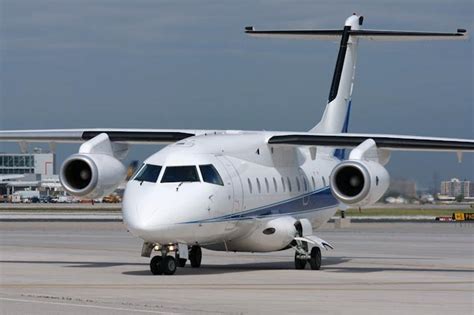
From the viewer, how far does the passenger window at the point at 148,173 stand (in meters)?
24.2

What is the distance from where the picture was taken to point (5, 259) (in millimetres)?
29672

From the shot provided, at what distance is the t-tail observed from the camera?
106ft

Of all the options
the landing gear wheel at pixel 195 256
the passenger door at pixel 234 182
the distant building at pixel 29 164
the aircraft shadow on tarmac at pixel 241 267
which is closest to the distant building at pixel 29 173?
the distant building at pixel 29 164

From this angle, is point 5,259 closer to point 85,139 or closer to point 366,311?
point 85,139

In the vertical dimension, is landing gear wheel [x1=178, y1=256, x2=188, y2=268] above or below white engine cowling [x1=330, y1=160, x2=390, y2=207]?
below

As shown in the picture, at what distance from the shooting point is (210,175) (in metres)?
24.6

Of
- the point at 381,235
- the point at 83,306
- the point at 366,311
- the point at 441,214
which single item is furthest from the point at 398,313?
the point at 441,214

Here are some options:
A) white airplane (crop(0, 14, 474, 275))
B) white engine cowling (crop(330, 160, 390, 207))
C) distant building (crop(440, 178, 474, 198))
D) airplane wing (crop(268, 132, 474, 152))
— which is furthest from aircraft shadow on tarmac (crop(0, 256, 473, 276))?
distant building (crop(440, 178, 474, 198))

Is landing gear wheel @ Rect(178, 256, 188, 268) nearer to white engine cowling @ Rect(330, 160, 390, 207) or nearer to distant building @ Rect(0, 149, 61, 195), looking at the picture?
white engine cowling @ Rect(330, 160, 390, 207)

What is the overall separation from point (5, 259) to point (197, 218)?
779 centimetres

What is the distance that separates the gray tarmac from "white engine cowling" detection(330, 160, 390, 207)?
157cm

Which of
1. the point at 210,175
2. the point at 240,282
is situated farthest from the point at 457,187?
the point at 240,282

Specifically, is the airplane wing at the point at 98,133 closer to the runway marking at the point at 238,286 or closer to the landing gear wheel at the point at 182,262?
the landing gear wheel at the point at 182,262

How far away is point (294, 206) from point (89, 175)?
189 inches
